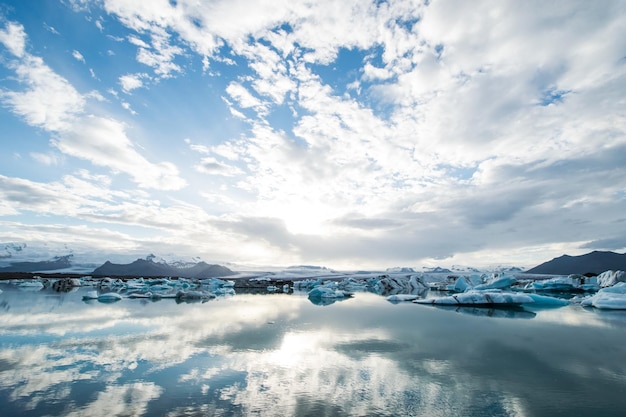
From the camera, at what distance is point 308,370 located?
8.60 meters

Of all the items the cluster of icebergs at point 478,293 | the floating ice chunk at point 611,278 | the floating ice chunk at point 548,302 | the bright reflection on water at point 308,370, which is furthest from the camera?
the floating ice chunk at point 611,278

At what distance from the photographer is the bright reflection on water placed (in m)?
6.27

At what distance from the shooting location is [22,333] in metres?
13.2

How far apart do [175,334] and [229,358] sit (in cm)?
492

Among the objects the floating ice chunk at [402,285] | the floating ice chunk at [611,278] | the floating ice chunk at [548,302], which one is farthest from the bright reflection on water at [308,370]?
the floating ice chunk at [402,285]

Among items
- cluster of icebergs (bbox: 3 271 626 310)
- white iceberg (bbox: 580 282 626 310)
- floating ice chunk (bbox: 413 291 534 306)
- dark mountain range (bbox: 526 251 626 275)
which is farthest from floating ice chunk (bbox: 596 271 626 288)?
dark mountain range (bbox: 526 251 626 275)

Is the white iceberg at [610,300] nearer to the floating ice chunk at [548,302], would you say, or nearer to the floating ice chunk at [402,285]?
the floating ice chunk at [548,302]

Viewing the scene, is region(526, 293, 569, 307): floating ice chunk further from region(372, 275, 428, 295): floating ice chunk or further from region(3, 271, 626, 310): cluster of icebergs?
region(372, 275, 428, 295): floating ice chunk

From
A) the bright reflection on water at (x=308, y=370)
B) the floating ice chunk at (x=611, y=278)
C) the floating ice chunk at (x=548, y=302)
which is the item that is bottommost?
the bright reflection on water at (x=308, y=370)

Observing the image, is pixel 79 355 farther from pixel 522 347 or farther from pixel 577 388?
pixel 522 347

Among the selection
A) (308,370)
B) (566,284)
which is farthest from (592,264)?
(308,370)

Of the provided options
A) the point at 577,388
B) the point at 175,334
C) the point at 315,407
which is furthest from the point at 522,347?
the point at 175,334

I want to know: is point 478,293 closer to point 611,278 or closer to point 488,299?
point 488,299

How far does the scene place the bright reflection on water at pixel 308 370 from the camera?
6.27m
